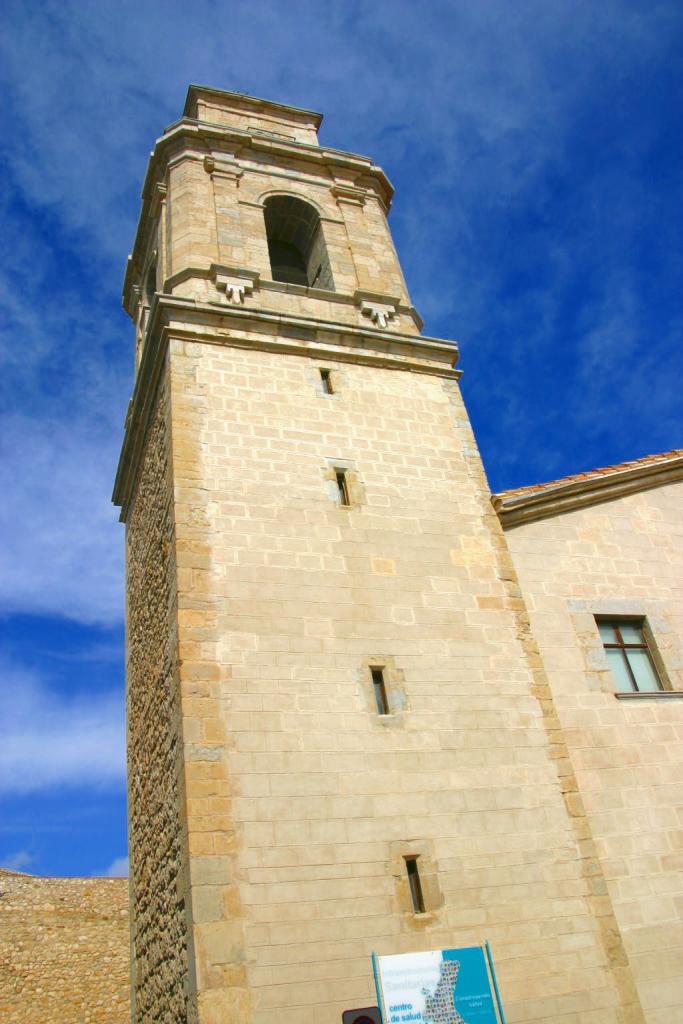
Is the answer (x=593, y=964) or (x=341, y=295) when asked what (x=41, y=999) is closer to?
(x=593, y=964)

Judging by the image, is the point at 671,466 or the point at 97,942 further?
the point at 97,942

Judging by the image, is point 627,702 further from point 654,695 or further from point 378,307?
point 378,307

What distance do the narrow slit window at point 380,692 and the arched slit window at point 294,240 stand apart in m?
7.14

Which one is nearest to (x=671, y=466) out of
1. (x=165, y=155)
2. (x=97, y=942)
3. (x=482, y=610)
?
(x=482, y=610)

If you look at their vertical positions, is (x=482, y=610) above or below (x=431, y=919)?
above

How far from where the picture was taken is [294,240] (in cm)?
1384

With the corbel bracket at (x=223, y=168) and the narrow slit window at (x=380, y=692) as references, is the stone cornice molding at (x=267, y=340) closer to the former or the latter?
the corbel bracket at (x=223, y=168)

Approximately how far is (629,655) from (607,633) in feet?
1.12

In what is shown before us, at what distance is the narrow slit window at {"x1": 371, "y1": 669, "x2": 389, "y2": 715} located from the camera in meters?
7.68

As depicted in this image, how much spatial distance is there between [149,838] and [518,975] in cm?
401

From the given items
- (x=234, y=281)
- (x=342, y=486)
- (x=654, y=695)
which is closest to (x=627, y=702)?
(x=654, y=695)

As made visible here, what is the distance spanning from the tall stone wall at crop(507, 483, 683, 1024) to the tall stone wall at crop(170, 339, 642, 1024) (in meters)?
0.38

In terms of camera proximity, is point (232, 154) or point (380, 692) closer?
point (380, 692)

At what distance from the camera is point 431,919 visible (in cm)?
667
